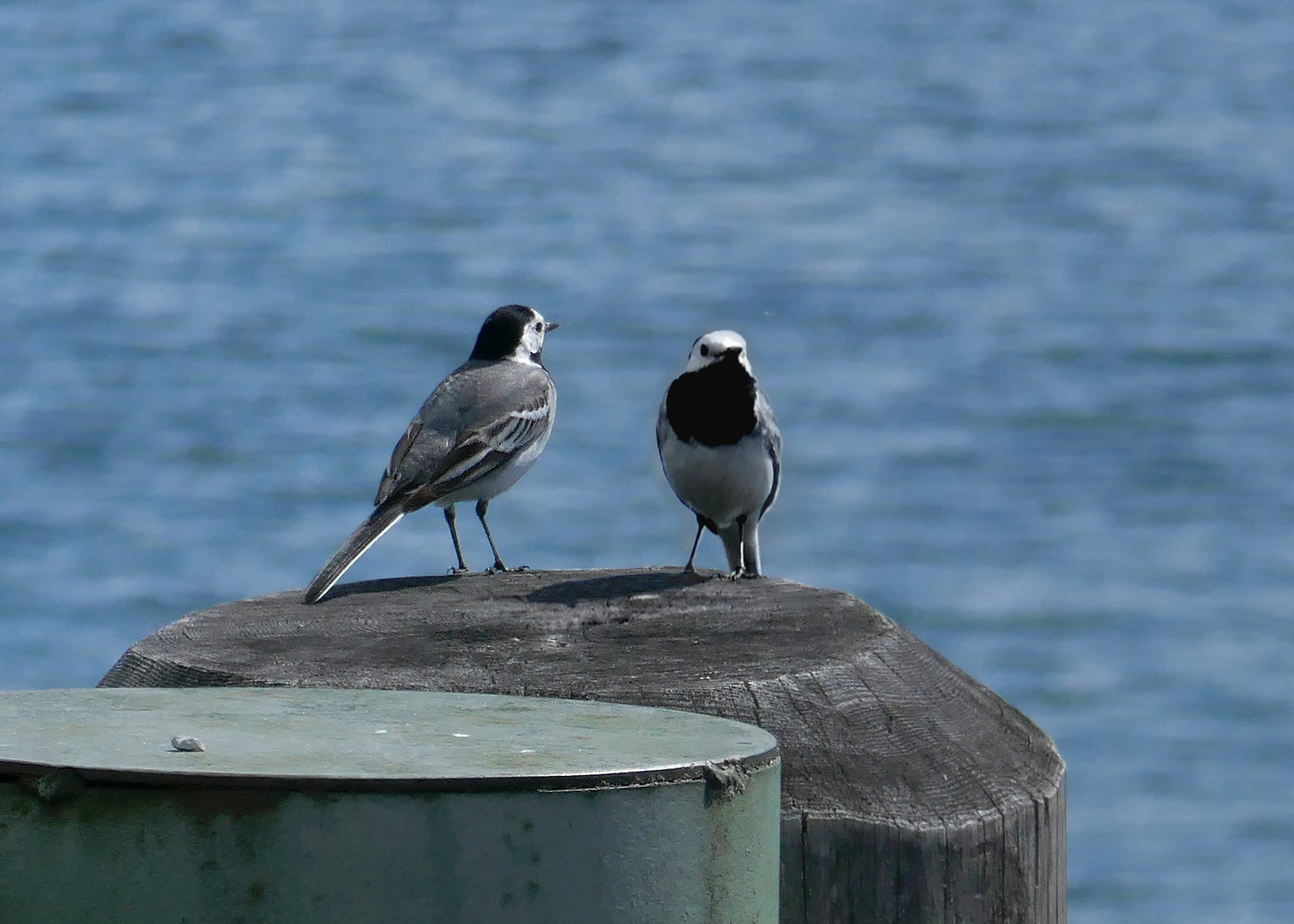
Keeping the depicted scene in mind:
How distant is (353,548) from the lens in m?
5.38

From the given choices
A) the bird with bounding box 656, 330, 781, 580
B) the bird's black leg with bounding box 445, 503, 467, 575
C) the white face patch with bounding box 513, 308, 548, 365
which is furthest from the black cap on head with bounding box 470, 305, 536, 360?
the bird with bounding box 656, 330, 781, 580

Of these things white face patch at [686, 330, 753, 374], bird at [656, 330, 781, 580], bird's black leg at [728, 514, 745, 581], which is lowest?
bird's black leg at [728, 514, 745, 581]

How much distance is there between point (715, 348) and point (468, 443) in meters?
1.04

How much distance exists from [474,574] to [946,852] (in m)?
1.99

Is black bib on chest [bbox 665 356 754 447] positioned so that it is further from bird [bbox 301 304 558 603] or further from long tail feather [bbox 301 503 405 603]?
long tail feather [bbox 301 503 405 603]

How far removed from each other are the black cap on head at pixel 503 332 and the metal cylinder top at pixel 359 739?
14.0ft

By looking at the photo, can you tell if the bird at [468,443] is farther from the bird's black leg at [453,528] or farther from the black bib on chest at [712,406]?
the black bib on chest at [712,406]

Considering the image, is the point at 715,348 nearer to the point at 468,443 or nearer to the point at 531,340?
the point at 468,443

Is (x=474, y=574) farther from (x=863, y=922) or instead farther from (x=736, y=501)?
(x=863, y=922)

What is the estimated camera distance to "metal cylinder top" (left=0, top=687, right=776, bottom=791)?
6.95 feet

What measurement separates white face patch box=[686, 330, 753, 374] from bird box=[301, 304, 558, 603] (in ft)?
2.86

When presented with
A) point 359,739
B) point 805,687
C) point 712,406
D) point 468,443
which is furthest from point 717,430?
point 359,739

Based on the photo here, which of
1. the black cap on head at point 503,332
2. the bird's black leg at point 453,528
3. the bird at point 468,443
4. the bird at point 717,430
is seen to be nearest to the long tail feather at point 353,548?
the bird at point 468,443

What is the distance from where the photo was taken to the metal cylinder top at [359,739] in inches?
83.4
